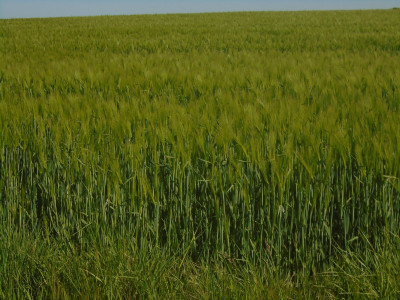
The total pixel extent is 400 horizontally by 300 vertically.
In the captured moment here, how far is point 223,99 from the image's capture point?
87.7 inches

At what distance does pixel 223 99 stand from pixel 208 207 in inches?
32.0

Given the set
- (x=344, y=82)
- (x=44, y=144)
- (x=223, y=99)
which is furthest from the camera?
(x=344, y=82)

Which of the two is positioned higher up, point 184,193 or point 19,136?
point 19,136

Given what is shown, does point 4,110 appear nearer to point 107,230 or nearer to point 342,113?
point 107,230

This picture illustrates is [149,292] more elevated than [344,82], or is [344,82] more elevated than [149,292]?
[344,82]

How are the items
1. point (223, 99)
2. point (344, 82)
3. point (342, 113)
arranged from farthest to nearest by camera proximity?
point (344, 82), point (223, 99), point (342, 113)

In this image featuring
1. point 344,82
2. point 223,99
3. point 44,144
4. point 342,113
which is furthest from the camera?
point 344,82

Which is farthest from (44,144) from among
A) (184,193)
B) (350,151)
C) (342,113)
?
(342,113)

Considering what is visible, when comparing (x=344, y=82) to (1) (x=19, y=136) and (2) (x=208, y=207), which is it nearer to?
(2) (x=208, y=207)

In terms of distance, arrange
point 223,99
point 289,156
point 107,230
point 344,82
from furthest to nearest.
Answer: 1. point 344,82
2. point 223,99
3. point 107,230
4. point 289,156

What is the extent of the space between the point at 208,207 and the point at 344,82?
1.77 meters

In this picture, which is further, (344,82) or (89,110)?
(344,82)

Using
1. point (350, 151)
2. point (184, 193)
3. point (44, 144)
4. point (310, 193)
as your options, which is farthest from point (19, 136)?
point (350, 151)

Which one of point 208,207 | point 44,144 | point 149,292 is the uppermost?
point 44,144
